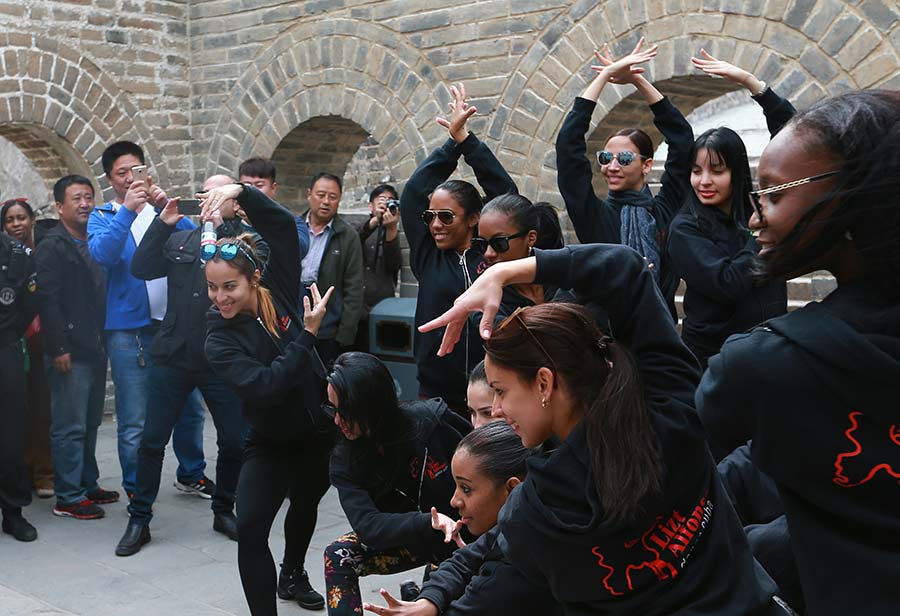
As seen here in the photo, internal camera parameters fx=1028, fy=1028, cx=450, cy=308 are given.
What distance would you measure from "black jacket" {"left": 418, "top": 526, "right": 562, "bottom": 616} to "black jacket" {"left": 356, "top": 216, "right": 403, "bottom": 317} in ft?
15.5

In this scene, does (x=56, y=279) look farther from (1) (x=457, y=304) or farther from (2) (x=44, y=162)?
(1) (x=457, y=304)

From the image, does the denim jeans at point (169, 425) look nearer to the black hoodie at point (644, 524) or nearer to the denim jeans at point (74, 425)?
the denim jeans at point (74, 425)

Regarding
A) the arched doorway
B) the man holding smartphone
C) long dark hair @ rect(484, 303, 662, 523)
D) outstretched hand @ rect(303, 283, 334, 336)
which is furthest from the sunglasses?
the arched doorway

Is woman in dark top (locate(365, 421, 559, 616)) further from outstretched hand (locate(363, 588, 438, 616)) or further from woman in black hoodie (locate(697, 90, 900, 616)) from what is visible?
woman in black hoodie (locate(697, 90, 900, 616))

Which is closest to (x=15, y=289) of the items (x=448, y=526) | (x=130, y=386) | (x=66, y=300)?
(x=66, y=300)

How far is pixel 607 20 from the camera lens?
6.52m

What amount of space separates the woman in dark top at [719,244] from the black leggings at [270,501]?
1581 mm

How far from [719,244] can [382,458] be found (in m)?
1.42

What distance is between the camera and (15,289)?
18.3ft

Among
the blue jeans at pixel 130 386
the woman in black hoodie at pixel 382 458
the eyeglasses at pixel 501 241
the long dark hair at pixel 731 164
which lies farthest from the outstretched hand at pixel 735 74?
the blue jeans at pixel 130 386

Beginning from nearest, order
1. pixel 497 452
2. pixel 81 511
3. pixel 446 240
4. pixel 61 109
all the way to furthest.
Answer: pixel 497 452, pixel 446 240, pixel 81 511, pixel 61 109

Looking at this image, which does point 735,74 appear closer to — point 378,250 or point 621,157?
point 621,157

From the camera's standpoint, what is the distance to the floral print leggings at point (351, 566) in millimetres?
3303

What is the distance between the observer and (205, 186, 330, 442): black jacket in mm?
4020
